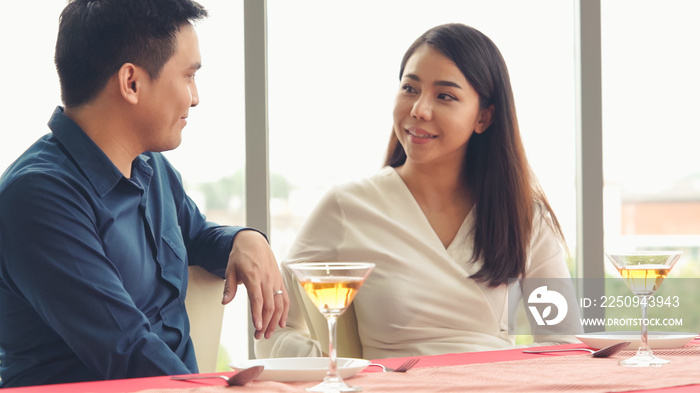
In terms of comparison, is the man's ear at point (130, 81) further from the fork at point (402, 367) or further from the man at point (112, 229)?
the fork at point (402, 367)

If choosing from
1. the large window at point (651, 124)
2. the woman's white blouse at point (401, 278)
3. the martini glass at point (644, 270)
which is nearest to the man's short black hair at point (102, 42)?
the woman's white blouse at point (401, 278)

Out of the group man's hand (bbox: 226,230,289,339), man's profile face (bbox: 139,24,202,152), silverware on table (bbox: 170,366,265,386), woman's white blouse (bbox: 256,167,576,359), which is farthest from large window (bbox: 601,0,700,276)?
silverware on table (bbox: 170,366,265,386)

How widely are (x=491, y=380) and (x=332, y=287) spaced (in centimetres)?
32

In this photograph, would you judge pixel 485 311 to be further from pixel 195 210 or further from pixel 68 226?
pixel 68 226

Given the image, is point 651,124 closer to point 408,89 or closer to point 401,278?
point 408,89

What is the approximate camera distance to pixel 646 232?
3.40 meters

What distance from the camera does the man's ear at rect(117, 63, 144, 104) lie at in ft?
5.63

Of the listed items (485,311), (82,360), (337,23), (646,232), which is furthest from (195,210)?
(646,232)

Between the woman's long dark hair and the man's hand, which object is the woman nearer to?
the woman's long dark hair

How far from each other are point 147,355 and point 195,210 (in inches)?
26.0

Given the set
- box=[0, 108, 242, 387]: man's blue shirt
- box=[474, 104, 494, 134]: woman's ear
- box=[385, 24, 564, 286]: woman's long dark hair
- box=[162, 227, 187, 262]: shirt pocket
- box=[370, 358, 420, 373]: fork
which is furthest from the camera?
box=[474, 104, 494, 134]: woman's ear

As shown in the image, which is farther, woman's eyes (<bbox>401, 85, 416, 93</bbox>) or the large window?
the large window

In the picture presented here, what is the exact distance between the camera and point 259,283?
172cm

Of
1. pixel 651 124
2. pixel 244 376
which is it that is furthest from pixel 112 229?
pixel 651 124
